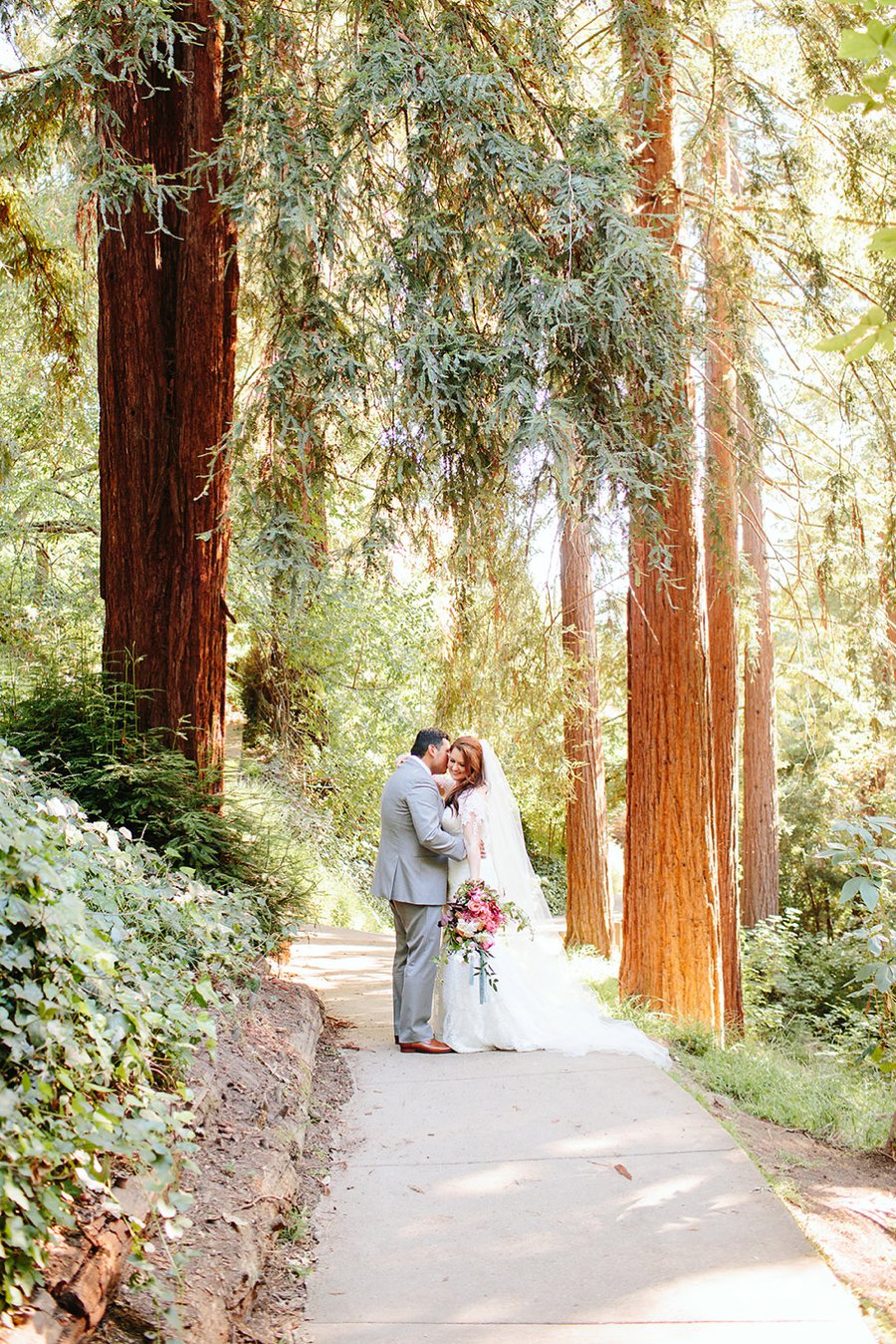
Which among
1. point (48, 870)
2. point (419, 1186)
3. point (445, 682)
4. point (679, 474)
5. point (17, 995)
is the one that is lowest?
point (419, 1186)

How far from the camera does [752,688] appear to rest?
1847 centimetres

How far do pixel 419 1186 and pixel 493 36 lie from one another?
22.9ft

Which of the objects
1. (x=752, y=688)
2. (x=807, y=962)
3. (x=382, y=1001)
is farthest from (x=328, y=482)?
(x=807, y=962)

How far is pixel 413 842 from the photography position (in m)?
8.00

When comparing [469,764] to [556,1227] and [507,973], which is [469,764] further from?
[556,1227]

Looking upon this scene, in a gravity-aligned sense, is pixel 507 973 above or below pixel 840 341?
below

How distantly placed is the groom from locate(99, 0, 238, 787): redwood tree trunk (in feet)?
4.31

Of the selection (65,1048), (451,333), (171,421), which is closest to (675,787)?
(451,333)

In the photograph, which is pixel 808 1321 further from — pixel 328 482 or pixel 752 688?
pixel 752 688

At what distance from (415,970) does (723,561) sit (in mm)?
4095

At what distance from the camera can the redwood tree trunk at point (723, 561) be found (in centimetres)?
887

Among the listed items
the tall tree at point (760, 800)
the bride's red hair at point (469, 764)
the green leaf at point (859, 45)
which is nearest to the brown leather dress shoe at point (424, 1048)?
the bride's red hair at point (469, 764)

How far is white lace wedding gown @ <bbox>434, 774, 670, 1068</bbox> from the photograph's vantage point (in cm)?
761

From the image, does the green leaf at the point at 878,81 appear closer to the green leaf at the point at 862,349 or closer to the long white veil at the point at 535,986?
the green leaf at the point at 862,349
